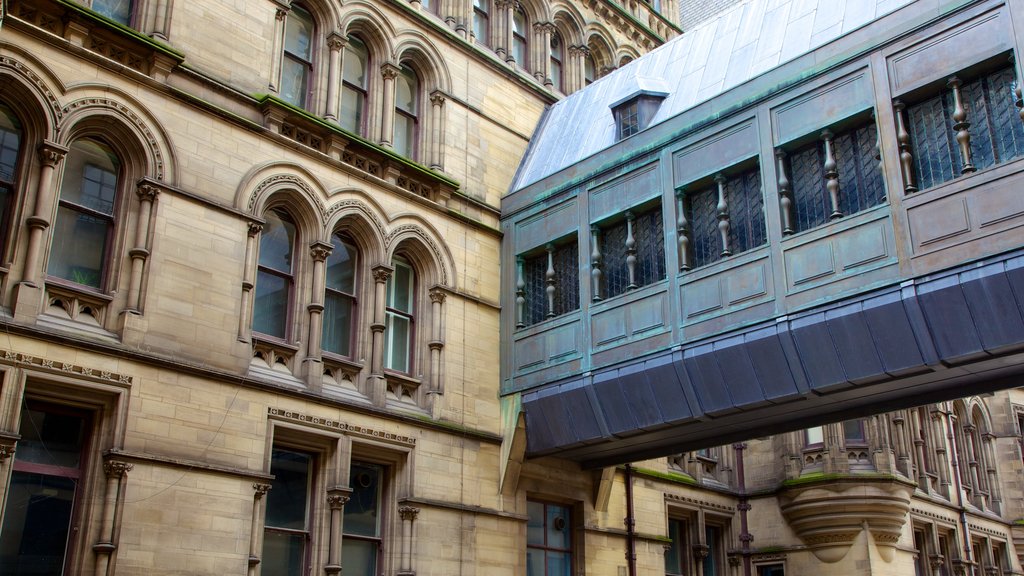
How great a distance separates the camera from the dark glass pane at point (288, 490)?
14523mm

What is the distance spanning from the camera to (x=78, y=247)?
1322 centimetres

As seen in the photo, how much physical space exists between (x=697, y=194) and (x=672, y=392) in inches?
124

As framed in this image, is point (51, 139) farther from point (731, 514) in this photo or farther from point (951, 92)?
point (731, 514)

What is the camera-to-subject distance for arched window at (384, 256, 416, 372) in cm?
1703

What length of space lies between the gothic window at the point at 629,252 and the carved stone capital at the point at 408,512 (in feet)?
14.8

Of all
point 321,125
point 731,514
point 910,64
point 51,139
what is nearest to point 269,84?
point 321,125

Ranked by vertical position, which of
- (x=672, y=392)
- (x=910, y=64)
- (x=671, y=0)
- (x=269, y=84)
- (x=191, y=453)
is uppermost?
(x=671, y=0)

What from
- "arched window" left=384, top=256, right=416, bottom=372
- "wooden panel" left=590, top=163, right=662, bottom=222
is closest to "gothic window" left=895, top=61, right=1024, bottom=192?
"wooden panel" left=590, top=163, right=662, bottom=222

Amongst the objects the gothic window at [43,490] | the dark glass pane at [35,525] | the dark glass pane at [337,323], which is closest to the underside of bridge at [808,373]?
the dark glass pane at [337,323]

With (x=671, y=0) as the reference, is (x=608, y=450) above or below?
below

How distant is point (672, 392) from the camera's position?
15.1 m

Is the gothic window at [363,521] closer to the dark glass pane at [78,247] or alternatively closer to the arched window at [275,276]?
the arched window at [275,276]

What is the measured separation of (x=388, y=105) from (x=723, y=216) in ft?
21.0

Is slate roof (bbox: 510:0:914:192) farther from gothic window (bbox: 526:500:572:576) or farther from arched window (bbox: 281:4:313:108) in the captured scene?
gothic window (bbox: 526:500:572:576)
